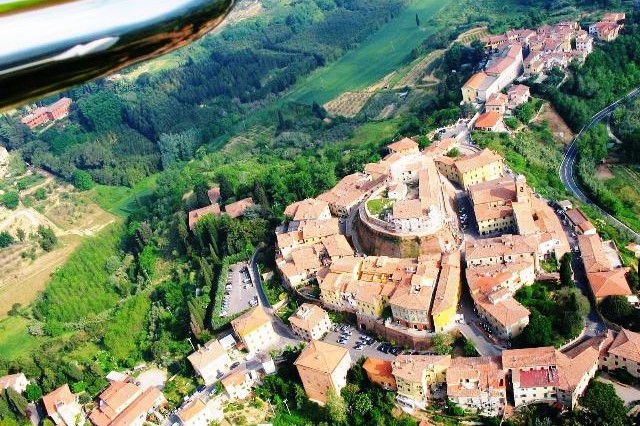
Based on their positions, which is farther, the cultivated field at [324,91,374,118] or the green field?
the green field

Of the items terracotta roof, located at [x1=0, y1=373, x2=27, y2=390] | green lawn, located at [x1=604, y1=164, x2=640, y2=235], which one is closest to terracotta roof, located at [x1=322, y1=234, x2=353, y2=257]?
green lawn, located at [x1=604, y1=164, x2=640, y2=235]

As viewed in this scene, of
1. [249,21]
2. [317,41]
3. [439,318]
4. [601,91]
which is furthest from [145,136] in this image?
[439,318]

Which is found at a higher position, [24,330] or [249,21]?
[249,21]

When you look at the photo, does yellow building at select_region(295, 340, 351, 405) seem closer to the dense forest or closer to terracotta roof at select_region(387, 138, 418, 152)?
terracotta roof at select_region(387, 138, 418, 152)

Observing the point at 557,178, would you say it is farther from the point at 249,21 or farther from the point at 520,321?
the point at 249,21

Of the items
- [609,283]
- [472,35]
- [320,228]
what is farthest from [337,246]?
[472,35]

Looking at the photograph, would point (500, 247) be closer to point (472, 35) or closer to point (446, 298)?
point (446, 298)
